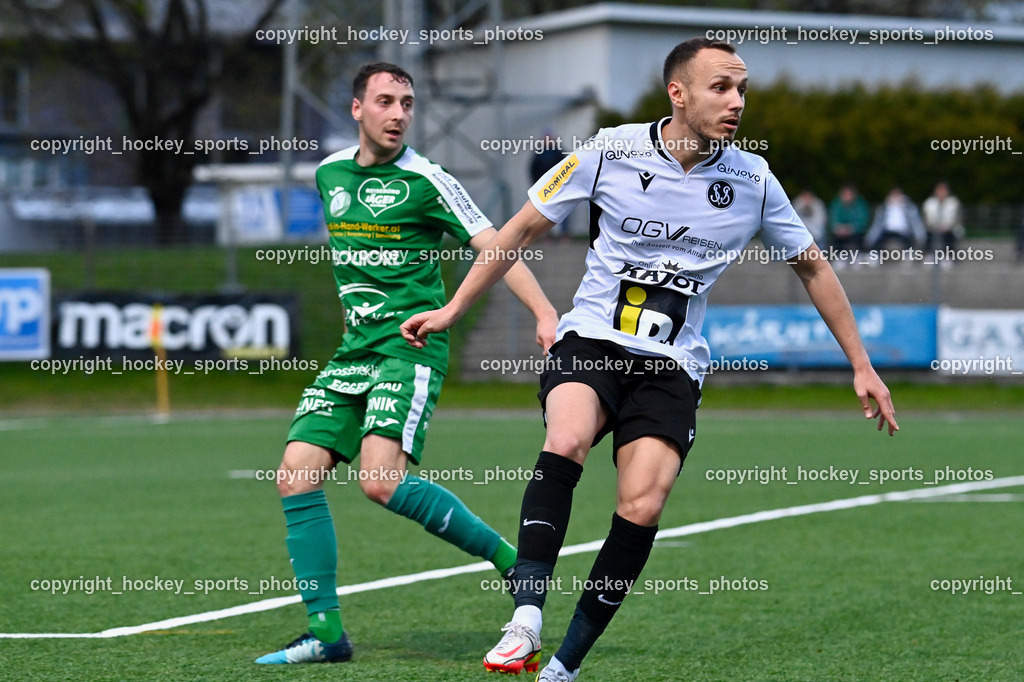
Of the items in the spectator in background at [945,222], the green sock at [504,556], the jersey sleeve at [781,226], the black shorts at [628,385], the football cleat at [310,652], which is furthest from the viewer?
the spectator in background at [945,222]

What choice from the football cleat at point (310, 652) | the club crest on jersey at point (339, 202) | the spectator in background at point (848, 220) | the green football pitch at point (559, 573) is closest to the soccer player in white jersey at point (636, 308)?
Answer: the green football pitch at point (559, 573)

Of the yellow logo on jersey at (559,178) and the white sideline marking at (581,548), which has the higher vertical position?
the yellow logo on jersey at (559,178)

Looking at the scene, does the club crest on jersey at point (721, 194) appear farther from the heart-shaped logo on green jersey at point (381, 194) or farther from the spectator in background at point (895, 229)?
the spectator in background at point (895, 229)

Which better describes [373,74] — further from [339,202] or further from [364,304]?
[364,304]

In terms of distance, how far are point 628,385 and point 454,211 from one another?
134cm

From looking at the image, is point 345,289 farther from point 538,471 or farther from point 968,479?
point 968,479

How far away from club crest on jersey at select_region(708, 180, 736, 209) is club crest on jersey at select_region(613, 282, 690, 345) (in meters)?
0.34

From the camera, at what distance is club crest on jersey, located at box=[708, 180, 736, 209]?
487 cm

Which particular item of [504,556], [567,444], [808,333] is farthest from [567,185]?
[808,333]

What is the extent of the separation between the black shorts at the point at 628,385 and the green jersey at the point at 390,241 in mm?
1057

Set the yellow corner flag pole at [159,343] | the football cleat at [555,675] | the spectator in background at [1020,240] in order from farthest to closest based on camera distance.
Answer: the spectator in background at [1020,240], the yellow corner flag pole at [159,343], the football cleat at [555,675]

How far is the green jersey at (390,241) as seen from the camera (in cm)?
576

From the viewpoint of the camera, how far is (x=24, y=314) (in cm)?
2188

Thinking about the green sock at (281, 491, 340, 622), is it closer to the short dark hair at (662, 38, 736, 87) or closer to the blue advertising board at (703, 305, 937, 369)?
the short dark hair at (662, 38, 736, 87)
